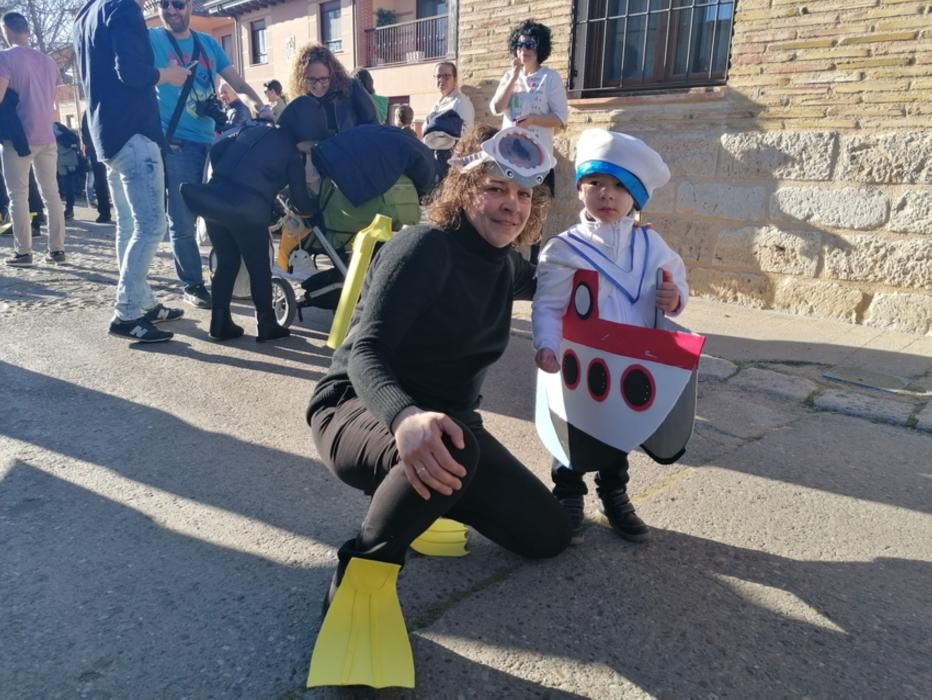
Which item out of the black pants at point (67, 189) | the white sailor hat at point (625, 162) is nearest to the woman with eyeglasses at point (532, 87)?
the white sailor hat at point (625, 162)

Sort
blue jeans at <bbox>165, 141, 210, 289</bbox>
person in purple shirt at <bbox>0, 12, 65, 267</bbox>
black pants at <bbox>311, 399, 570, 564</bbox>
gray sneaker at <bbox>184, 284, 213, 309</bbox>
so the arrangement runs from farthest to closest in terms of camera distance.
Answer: person in purple shirt at <bbox>0, 12, 65, 267</bbox>, gray sneaker at <bbox>184, 284, 213, 309</bbox>, blue jeans at <bbox>165, 141, 210, 289</bbox>, black pants at <bbox>311, 399, 570, 564</bbox>

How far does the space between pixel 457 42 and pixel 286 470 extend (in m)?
5.72

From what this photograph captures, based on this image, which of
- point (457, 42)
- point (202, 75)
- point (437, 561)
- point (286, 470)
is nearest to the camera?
point (437, 561)

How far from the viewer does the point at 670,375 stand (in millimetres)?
2156

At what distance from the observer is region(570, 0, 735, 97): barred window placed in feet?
19.5

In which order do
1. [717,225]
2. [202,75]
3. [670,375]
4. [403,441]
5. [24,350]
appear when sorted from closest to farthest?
[403,441]
[670,375]
[24,350]
[202,75]
[717,225]

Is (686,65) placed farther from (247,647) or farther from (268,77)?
(268,77)

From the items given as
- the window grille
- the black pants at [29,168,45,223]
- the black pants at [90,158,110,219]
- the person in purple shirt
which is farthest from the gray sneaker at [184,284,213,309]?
the window grille

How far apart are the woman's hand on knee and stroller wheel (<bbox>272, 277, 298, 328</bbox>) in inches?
132

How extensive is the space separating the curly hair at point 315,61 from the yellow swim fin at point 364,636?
3631mm

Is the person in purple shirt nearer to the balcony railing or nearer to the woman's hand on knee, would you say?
the woman's hand on knee

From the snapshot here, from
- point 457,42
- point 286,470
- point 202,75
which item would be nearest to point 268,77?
point 457,42

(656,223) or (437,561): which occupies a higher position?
(656,223)

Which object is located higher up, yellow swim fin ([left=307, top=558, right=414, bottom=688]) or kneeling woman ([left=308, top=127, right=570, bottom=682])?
kneeling woman ([left=308, top=127, right=570, bottom=682])
